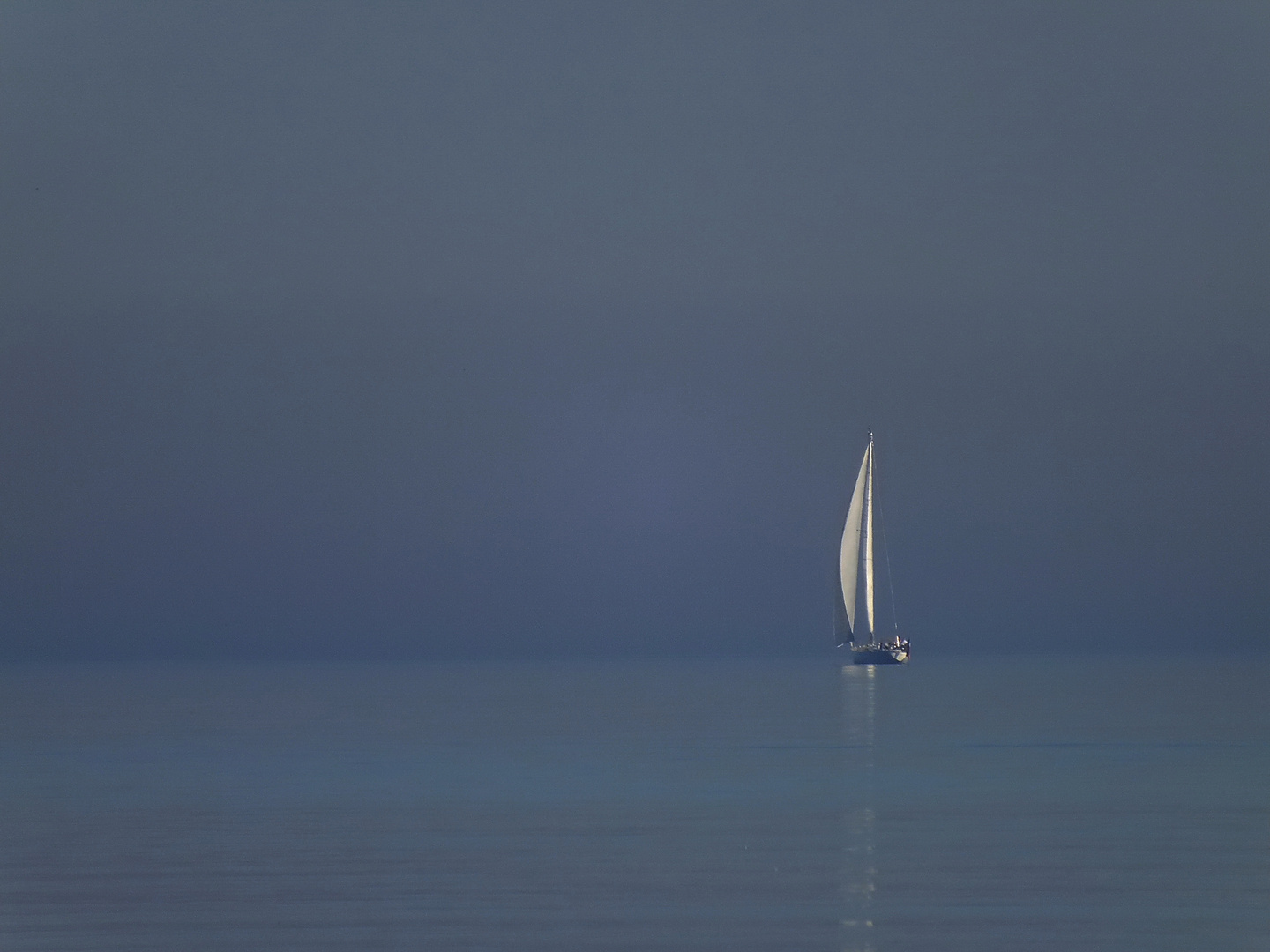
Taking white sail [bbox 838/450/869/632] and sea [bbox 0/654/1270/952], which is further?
white sail [bbox 838/450/869/632]

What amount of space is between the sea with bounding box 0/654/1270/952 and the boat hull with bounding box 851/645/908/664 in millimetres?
49981

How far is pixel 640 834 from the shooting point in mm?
22750

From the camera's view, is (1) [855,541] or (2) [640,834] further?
(1) [855,541]

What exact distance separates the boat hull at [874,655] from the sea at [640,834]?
164 ft

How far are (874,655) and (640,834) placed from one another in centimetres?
7834

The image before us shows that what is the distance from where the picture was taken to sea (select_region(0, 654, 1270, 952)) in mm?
16141

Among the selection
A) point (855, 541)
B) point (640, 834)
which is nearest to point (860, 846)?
point (640, 834)

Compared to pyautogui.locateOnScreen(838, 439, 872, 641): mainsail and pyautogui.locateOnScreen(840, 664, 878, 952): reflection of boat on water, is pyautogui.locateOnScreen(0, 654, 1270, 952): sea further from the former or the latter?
pyautogui.locateOnScreen(838, 439, 872, 641): mainsail

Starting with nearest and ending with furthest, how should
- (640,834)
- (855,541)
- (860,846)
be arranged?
1. (860,846)
2. (640,834)
3. (855,541)

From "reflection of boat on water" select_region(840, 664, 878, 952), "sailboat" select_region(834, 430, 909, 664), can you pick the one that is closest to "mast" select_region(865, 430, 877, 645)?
"sailboat" select_region(834, 430, 909, 664)

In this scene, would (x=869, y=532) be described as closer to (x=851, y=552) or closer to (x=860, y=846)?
(x=851, y=552)

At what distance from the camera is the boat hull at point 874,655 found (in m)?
99.6

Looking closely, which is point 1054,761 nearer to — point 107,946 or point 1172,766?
point 1172,766

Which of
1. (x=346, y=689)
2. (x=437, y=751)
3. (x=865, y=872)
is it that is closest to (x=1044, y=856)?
(x=865, y=872)
